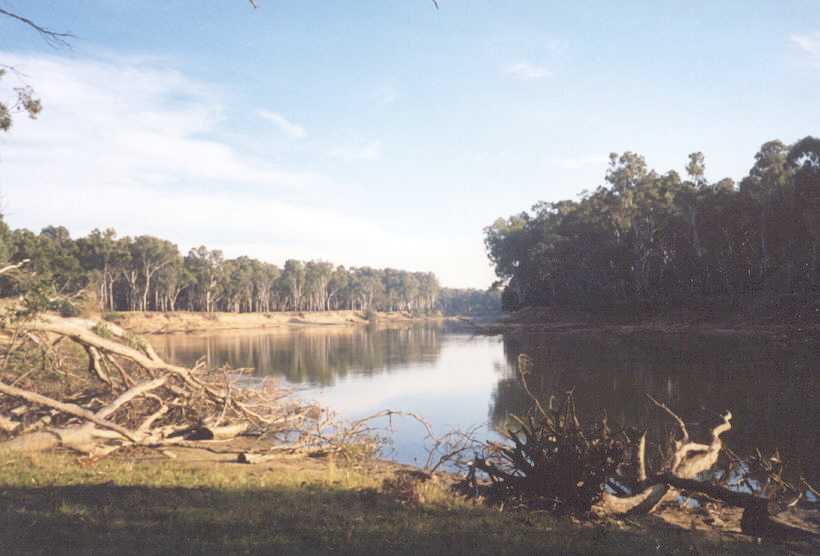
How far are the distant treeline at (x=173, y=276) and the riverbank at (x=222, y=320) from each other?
5858mm

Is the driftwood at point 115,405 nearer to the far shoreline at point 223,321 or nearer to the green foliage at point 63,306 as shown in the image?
the green foliage at point 63,306

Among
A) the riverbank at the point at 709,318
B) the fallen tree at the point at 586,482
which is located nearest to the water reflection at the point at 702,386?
the riverbank at the point at 709,318

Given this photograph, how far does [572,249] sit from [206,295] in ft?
228

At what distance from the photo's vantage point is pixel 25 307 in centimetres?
1023

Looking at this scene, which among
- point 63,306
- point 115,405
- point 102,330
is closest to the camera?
point 115,405

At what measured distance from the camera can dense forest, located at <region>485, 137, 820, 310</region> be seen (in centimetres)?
4814

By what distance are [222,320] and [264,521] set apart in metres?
90.2

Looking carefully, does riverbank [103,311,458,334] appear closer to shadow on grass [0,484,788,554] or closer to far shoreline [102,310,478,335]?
far shoreline [102,310,478,335]

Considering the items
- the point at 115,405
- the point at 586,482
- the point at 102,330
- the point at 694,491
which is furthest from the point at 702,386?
the point at 102,330

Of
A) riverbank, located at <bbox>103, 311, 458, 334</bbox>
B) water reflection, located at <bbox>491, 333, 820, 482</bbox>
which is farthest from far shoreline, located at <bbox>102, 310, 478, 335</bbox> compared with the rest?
water reflection, located at <bbox>491, 333, 820, 482</bbox>

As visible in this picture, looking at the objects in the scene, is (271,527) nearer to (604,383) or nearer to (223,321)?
(604,383)

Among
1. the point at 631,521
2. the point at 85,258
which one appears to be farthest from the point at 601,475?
the point at 85,258

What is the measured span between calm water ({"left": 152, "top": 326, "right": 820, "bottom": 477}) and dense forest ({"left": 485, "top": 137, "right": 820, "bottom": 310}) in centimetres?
1331

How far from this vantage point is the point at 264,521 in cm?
635
